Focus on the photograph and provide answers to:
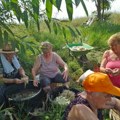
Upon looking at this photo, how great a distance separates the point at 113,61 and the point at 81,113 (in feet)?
7.68

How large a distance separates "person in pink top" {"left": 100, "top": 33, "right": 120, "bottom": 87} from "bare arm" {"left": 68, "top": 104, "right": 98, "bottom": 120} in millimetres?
2038

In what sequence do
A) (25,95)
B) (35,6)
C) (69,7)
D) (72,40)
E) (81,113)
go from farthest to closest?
(72,40)
(25,95)
(81,113)
(35,6)
(69,7)

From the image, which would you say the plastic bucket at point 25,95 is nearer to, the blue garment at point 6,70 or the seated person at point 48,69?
the blue garment at point 6,70

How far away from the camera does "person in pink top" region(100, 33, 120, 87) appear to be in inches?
169

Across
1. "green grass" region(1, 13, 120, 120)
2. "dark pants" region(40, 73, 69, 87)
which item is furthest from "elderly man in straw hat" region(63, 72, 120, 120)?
"green grass" region(1, 13, 120, 120)

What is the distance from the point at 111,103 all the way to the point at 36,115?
1790mm

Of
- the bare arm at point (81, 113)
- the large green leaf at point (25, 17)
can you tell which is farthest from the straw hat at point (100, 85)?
the large green leaf at point (25, 17)

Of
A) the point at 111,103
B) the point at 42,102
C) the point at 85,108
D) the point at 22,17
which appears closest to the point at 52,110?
the point at 42,102

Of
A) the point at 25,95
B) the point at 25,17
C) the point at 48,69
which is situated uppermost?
the point at 25,17

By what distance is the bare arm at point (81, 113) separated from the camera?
221cm

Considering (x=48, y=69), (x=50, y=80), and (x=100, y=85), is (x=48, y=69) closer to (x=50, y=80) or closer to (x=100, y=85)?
(x=50, y=80)

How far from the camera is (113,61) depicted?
177 inches

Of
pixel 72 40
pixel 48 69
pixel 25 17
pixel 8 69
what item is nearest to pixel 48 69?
pixel 48 69

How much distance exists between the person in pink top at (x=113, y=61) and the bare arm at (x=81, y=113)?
2038mm
